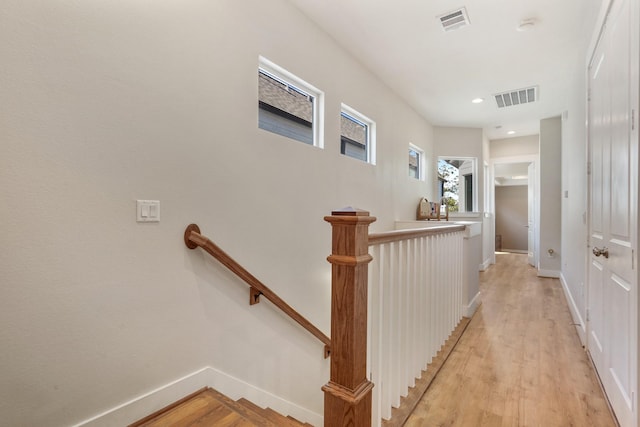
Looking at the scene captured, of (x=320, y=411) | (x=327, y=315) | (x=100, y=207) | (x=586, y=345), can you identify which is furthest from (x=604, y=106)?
(x=320, y=411)

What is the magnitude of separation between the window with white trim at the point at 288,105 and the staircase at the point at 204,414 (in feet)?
6.08

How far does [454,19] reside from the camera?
2.77 meters

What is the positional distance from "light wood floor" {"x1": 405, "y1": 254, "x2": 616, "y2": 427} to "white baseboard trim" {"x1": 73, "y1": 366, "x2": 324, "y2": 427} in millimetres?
1055

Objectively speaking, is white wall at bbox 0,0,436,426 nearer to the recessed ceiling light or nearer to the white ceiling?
the white ceiling

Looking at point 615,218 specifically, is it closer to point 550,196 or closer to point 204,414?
point 204,414

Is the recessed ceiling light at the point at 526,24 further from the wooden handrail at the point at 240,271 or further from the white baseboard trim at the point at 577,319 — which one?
the wooden handrail at the point at 240,271

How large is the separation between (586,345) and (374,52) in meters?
3.35

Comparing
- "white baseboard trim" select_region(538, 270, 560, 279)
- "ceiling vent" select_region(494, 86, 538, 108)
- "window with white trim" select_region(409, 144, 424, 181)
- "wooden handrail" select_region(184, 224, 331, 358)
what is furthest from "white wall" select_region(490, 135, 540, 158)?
"wooden handrail" select_region(184, 224, 331, 358)

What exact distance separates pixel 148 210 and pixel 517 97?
501cm

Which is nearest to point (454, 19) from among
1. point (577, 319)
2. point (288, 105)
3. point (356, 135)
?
point (356, 135)

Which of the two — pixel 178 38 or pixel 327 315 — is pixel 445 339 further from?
pixel 178 38

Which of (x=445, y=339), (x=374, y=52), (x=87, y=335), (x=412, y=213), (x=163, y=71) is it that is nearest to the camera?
(x=87, y=335)

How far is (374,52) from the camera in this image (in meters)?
3.38

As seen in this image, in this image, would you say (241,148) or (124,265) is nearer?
(124,265)
